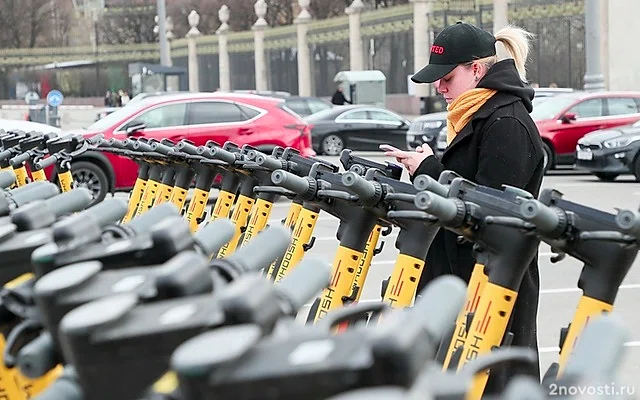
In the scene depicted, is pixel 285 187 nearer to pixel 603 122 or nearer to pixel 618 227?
pixel 618 227

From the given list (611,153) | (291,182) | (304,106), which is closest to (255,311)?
(291,182)

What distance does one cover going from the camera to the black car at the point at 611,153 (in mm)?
19875

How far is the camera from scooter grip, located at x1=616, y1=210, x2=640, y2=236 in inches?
126

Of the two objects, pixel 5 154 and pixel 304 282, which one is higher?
pixel 304 282

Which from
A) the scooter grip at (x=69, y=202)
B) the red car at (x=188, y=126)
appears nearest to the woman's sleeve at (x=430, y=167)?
the scooter grip at (x=69, y=202)

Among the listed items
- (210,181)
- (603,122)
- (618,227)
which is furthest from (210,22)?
(618,227)

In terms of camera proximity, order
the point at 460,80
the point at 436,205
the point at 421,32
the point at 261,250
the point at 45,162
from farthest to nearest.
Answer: the point at 421,32
the point at 45,162
the point at 460,80
the point at 436,205
the point at 261,250

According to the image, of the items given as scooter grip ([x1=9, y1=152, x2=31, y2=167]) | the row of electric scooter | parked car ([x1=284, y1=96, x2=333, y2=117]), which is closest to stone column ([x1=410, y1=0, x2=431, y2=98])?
parked car ([x1=284, y1=96, x2=333, y2=117])

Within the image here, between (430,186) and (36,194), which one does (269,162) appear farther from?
(36,194)

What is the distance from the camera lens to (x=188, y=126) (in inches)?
679

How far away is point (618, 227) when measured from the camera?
10.8 feet

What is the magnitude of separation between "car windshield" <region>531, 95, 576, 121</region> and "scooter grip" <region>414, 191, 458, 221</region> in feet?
62.7

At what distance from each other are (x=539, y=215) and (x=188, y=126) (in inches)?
558

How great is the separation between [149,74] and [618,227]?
43973mm
